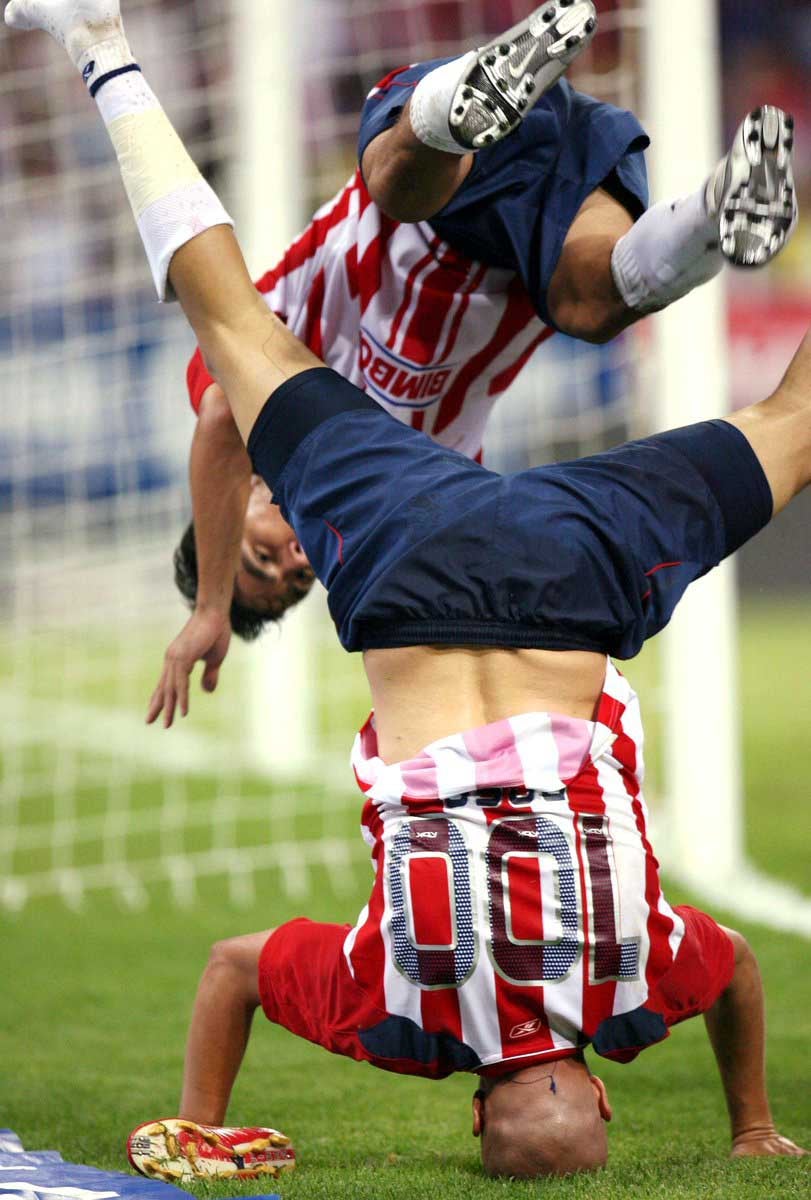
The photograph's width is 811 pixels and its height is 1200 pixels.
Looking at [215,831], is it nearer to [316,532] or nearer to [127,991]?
[127,991]

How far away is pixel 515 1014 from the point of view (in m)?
2.17

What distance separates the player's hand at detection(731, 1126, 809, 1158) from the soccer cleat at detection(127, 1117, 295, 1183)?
0.67 metres

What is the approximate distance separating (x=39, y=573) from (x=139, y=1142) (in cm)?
558

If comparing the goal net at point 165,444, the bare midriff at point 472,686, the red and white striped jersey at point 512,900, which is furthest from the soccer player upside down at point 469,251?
the goal net at point 165,444

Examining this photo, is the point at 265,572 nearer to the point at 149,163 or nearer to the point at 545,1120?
the point at 149,163

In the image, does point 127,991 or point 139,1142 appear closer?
point 139,1142

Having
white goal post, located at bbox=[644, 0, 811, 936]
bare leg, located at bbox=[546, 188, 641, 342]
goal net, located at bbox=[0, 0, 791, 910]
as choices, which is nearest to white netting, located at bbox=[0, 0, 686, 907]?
goal net, located at bbox=[0, 0, 791, 910]

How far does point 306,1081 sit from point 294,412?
4.70 feet

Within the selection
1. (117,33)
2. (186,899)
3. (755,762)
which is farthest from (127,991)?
(755,762)

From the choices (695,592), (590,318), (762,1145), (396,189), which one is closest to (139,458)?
(695,592)

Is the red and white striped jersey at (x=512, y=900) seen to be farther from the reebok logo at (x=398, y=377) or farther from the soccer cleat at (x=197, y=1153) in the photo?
the reebok logo at (x=398, y=377)

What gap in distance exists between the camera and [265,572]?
3582 mm

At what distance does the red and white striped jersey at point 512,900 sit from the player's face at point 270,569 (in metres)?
1.37

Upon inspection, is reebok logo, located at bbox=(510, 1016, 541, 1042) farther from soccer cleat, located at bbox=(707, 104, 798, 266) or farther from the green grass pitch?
soccer cleat, located at bbox=(707, 104, 798, 266)
